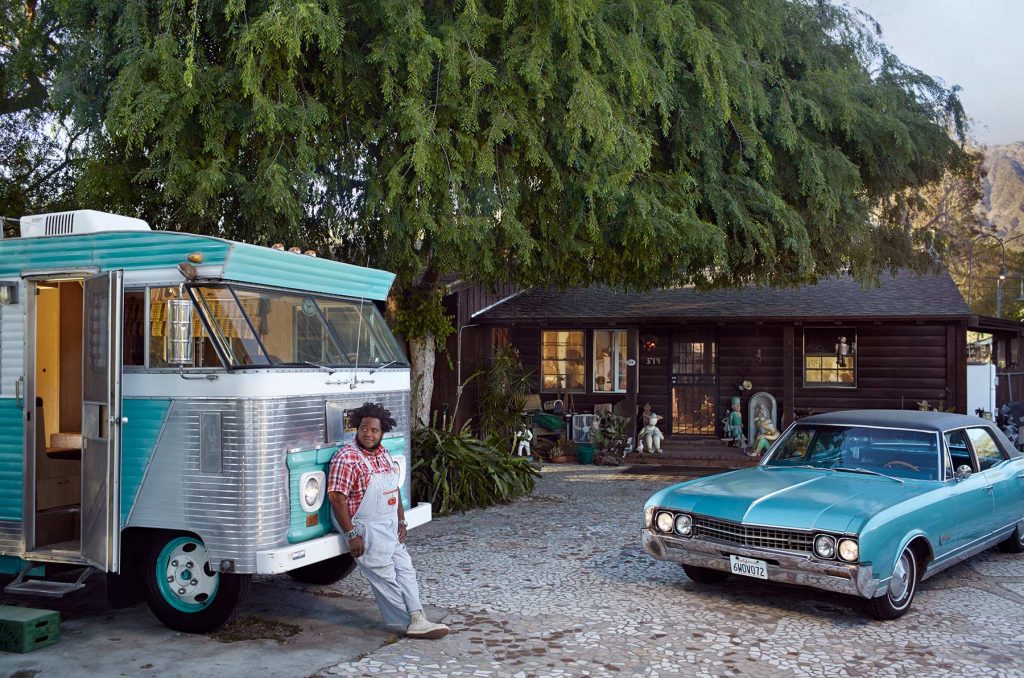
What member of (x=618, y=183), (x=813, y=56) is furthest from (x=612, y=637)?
(x=813, y=56)

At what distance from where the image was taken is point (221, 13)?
30.2 ft

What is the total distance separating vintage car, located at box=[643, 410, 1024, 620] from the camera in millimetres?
6363

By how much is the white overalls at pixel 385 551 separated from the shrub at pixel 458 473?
4.73m

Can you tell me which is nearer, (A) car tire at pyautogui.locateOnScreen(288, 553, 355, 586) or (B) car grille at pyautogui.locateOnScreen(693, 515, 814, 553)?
(B) car grille at pyautogui.locateOnScreen(693, 515, 814, 553)

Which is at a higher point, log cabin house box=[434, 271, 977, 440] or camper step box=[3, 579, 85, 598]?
log cabin house box=[434, 271, 977, 440]

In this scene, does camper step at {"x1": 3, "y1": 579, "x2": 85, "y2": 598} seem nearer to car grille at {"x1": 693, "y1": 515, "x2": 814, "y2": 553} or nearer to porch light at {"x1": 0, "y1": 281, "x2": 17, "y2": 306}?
porch light at {"x1": 0, "y1": 281, "x2": 17, "y2": 306}

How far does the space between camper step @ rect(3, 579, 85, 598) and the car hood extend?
4252 millimetres

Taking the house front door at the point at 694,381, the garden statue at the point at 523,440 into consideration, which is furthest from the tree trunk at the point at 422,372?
the house front door at the point at 694,381

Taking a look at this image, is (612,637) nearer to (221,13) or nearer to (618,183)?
(618,183)

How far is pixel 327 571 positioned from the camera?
7.68 metres

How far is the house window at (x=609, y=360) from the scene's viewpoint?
19.1m

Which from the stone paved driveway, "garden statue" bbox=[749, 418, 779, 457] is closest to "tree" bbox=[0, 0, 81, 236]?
the stone paved driveway

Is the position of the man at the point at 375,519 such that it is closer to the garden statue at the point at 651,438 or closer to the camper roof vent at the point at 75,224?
the camper roof vent at the point at 75,224

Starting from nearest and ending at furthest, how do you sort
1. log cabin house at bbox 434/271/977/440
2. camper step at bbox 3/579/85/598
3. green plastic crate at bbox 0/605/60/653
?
green plastic crate at bbox 0/605/60/653 < camper step at bbox 3/579/85/598 < log cabin house at bbox 434/271/977/440
